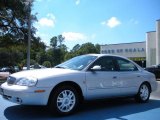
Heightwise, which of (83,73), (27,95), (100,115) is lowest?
(100,115)

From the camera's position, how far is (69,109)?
6809 millimetres

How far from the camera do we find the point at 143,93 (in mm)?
8875

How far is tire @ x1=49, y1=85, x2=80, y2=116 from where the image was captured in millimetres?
6527

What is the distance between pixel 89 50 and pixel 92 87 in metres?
128

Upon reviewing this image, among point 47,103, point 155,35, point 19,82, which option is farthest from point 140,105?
point 155,35

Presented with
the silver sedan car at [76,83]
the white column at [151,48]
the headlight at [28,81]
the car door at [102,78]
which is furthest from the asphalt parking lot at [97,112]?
the white column at [151,48]

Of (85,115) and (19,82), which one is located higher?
(19,82)

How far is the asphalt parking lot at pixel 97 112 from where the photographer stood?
21.5 feet

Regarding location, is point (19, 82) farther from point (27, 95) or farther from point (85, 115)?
point (85, 115)

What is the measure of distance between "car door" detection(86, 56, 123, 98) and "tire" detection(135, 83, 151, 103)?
111 centimetres

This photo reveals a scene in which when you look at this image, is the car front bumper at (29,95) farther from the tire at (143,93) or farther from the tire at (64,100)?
the tire at (143,93)

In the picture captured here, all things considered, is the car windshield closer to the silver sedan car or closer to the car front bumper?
the silver sedan car

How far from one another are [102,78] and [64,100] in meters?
A: 1.34

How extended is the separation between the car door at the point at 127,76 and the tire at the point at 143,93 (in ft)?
0.85
